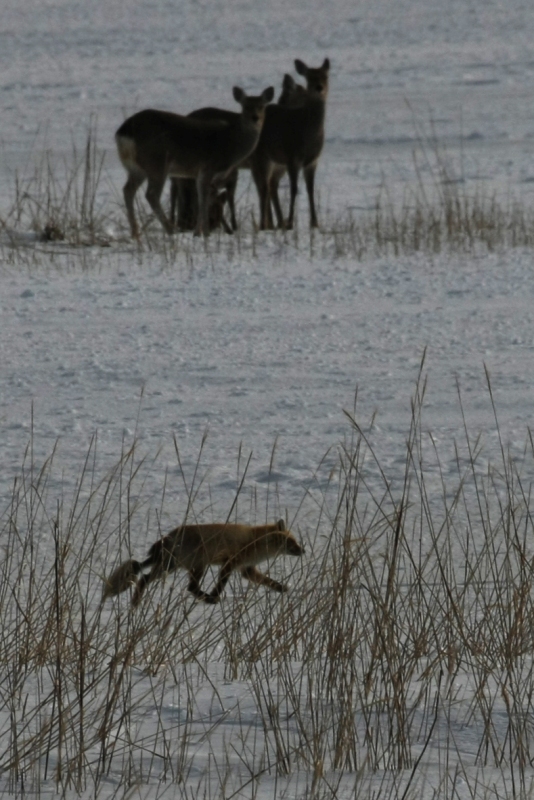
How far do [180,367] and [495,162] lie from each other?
10.4 m

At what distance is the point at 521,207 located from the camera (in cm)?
1295

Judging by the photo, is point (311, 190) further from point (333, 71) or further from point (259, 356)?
point (333, 71)

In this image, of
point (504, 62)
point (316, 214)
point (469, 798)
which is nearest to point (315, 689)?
point (469, 798)

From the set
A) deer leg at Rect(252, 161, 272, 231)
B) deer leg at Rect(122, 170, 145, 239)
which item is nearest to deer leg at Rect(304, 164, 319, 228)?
deer leg at Rect(252, 161, 272, 231)

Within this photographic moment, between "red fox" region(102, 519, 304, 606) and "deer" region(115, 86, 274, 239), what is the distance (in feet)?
25.6

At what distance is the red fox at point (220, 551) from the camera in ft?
13.5

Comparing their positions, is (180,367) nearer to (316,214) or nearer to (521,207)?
(316,214)

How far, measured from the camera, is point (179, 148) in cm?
1206

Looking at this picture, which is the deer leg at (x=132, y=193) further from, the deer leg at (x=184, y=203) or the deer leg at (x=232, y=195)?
the deer leg at (x=232, y=195)

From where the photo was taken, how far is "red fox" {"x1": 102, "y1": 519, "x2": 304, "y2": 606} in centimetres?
411

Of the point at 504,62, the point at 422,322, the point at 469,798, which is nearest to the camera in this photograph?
the point at 469,798

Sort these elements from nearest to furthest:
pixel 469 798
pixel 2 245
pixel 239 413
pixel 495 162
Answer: pixel 469 798
pixel 239 413
pixel 2 245
pixel 495 162

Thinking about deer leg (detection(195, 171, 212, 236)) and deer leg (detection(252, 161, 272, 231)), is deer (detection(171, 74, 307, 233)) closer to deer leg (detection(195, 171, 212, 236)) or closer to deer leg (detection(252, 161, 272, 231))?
deer leg (detection(252, 161, 272, 231))

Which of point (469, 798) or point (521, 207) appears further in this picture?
point (521, 207)
